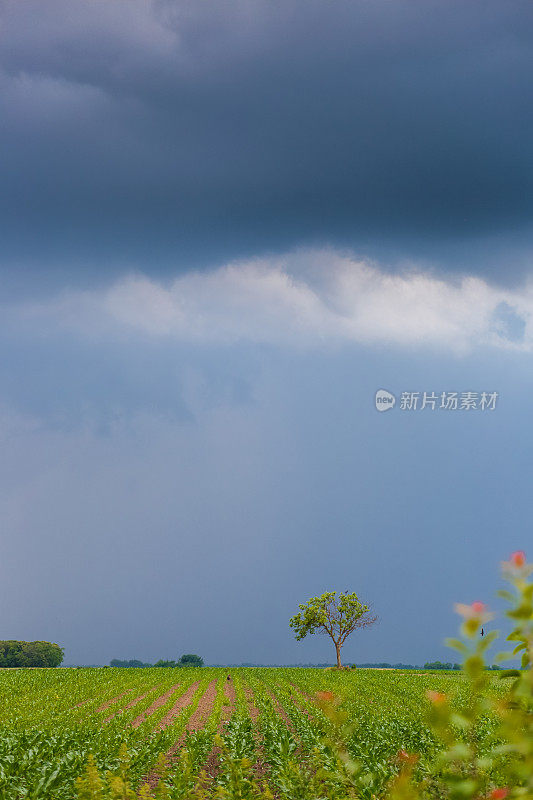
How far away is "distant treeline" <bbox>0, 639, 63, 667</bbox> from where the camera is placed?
10956 centimetres

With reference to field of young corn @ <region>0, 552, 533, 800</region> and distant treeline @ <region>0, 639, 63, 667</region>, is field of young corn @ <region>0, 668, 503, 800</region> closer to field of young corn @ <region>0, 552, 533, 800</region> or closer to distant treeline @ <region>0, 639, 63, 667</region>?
field of young corn @ <region>0, 552, 533, 800</region>

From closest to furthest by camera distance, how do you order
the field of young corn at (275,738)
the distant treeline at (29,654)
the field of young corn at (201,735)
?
1. the field of young corn at (275,738)
2. the field of young corn at (201,735)
3. the distant treeline at (29,654)

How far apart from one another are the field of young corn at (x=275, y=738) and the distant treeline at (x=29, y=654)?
235ft

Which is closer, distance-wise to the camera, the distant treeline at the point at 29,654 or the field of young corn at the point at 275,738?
the field of young corn at the point at 275,738

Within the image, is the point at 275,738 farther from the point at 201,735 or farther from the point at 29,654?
the point at 29,654

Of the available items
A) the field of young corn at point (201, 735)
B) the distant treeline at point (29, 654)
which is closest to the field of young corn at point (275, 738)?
the field of young corn at point (201, 735)

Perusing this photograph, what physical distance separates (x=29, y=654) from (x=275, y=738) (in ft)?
362

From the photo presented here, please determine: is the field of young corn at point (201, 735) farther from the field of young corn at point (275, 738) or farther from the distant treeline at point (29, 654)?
the distant treeline at point (29, 654)

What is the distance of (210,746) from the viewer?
17.3 meters

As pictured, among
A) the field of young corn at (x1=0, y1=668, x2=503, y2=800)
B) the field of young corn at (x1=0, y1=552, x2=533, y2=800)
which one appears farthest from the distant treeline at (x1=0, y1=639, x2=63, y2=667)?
the field of young corn at (x1=0, y1=668, x2=503, y2=800)

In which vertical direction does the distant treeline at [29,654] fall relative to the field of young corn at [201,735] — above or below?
below

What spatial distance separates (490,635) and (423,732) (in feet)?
66.7

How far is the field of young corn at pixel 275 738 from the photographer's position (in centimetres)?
232

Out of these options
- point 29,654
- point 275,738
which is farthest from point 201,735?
point 29,654
